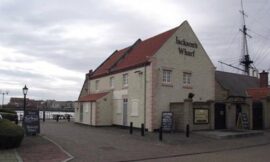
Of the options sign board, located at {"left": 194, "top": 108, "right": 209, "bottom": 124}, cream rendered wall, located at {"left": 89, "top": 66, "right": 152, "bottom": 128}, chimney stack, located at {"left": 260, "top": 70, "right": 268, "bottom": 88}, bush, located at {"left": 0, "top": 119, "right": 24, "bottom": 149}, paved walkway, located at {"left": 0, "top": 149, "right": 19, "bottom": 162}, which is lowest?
paved walkway, located at {"left": 0, "top": 149, "right": 19, "bottom": 162}

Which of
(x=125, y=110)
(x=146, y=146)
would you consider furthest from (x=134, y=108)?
(x=146, y=146)

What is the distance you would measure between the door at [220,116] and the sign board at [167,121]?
13.9 ft

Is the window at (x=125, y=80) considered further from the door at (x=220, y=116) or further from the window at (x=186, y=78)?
the door at (x=220, y=116)

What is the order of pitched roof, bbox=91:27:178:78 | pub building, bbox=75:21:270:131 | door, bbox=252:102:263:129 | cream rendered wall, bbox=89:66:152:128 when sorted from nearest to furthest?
pub building, bbox=75:21:270:131 < cream rendered wall, bbox=89:66:152:128 < pitched roof, bbox=91:27:178:78 < door, bbox=252:102:263:129

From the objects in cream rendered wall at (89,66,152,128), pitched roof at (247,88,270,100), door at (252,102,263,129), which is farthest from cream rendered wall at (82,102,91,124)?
pitched roof at (247,88,270,100)

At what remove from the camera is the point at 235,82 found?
48281 millimetres

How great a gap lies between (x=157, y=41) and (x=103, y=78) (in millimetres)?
9331

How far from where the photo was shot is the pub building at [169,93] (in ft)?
109

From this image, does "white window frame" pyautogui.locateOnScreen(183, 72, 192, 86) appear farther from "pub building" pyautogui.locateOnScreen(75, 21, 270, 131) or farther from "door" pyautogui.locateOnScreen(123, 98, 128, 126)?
"door" pyautogui.locateOnScreen(123, 98, 128, 126)

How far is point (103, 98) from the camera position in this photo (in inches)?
1596

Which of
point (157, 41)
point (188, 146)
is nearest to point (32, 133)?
point (188, 146)

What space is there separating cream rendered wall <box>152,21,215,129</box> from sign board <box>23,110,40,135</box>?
9900mm

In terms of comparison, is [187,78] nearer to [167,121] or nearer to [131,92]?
[131,92]

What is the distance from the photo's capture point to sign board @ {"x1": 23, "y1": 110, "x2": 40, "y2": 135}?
27.2 m
